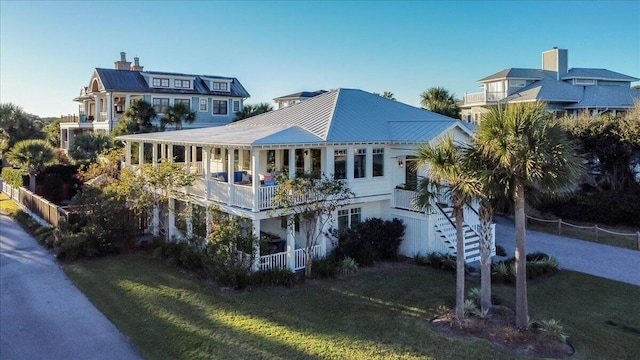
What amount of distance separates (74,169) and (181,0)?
51.7 ft

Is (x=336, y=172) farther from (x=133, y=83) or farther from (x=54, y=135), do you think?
(x=54, y=135)

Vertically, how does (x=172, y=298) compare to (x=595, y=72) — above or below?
below

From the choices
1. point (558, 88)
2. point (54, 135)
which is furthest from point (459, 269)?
point (54, 135)

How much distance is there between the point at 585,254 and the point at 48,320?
65.3ft

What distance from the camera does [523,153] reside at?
1047 centimetres

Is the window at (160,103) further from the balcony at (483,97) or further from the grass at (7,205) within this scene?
the balcony at (483,97)

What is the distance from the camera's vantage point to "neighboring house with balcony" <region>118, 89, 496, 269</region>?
1609 cm

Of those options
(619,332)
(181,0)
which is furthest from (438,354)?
(181,0)

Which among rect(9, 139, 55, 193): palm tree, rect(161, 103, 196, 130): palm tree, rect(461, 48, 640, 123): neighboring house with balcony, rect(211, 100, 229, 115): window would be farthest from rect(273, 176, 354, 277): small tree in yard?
rect(461, 48, 640, 123): neighboring house with balcony

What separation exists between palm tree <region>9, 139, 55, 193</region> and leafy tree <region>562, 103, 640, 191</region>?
31.8m

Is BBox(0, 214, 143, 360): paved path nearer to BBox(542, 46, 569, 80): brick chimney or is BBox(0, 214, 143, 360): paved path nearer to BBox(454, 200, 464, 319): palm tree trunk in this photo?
BBox(454, 200, 464, 319): palm tree trunk

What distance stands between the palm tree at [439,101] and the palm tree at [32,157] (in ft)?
87.3

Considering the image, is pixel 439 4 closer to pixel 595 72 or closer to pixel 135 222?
pixel 135 222

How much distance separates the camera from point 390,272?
1667 cm
